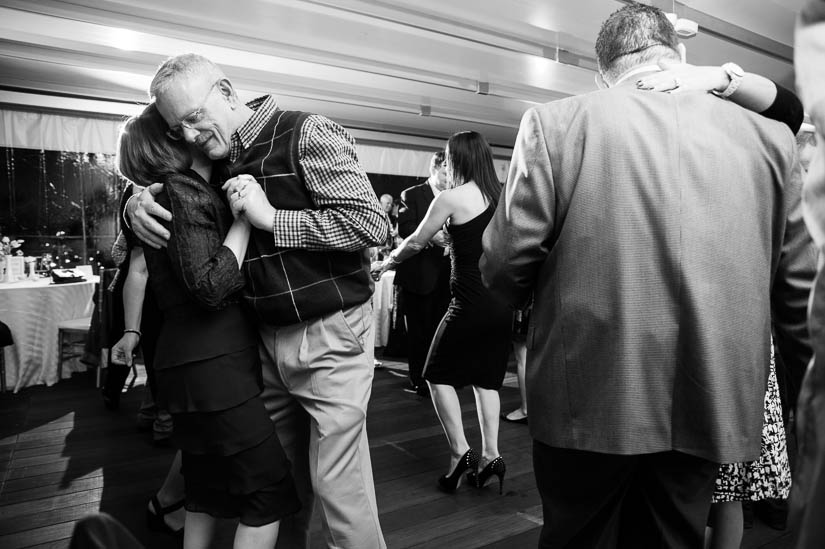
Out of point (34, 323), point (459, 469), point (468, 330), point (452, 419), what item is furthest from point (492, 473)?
point (34, 323)

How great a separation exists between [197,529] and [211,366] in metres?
0.48

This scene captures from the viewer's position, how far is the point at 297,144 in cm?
125

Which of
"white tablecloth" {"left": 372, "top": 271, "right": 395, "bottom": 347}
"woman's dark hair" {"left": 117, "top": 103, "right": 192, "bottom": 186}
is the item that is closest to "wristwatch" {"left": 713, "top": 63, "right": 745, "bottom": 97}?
"woman's dark hair" {"left": 117, "top": 103, "right": 192, "bottom": 186}

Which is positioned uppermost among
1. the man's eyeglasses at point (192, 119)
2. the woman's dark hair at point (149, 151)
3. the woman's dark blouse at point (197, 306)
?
the man's eyeglasses at point (192, 119)

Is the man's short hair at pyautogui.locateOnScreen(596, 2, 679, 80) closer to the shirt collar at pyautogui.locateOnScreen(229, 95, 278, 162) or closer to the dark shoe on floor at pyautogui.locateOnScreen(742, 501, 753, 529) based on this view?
the shirt collar at pyautogui.locateOnScreen(229, 95, 278, 162)

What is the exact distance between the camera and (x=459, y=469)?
2.42m

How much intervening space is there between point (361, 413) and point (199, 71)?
35.2 inches

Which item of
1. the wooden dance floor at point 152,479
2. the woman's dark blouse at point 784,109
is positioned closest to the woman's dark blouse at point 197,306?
the wooden dance floor at point 152,479

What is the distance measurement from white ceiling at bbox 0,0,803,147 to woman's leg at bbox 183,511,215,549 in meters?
4.03

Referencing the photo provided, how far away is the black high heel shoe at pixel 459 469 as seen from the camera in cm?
241

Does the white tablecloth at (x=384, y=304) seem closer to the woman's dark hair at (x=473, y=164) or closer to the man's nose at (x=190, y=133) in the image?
the woman's dark hair at (x=473, y=164)

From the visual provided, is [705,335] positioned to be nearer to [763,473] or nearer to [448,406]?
[763,473]

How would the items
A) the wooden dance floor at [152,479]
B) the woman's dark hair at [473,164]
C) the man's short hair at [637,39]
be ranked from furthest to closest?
1. the woman's dark hair at [473,164]
2. the wooden dance floor at [152,479]
3. the man's short hair at [637,39]

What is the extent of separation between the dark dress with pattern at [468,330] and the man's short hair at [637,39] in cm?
127
